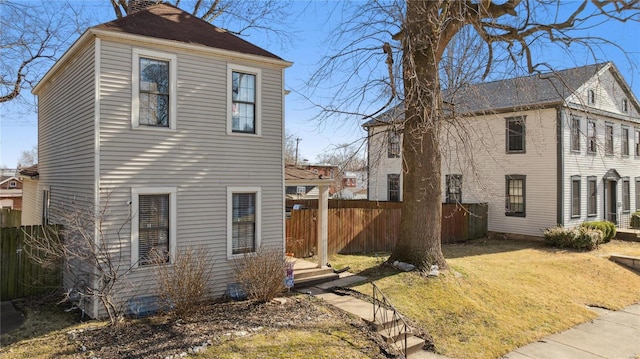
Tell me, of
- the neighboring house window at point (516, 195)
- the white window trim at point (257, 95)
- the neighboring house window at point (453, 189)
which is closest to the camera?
the white window trim at point (257, 95)

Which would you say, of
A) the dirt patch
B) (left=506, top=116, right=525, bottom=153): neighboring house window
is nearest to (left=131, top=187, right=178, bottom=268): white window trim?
the dirt patch

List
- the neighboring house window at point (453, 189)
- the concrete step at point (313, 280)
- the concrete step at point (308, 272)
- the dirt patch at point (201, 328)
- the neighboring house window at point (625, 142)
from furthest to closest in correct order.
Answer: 1. the neighboring house window at point (625, 142)
2. the neighboring house window at point (453, 189)
3. the concrete step at point (308, 272)
4. the concrete step at point (313, 280)
5. the dirt patch at point (201, 328)

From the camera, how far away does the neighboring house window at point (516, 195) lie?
65.7 ft

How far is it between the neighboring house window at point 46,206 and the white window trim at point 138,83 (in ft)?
16.9

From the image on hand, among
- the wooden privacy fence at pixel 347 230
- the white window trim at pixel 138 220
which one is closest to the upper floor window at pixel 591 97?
the wooden privacy fence at pixel 347 230

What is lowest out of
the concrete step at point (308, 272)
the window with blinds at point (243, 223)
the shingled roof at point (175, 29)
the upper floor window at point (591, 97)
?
the concrete step at point (308, 272)

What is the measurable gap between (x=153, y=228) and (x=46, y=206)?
18.4 ft

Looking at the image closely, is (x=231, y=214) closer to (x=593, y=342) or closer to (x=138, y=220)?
(x=138, y=220)

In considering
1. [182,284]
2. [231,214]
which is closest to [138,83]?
[231,214]

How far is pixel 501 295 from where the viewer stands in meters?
10.9

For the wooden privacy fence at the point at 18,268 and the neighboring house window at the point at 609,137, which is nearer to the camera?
the wooden privacy fence at the point at 18,268

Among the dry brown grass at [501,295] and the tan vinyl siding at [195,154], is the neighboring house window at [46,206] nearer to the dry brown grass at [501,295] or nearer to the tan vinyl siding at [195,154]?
the tan vinyl siding at [195,154]

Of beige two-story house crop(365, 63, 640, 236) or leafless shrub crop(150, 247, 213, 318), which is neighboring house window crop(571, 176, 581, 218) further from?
leafless shrub crop(150, 247, 213, 318)

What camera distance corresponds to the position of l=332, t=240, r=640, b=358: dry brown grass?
8.83 metres
